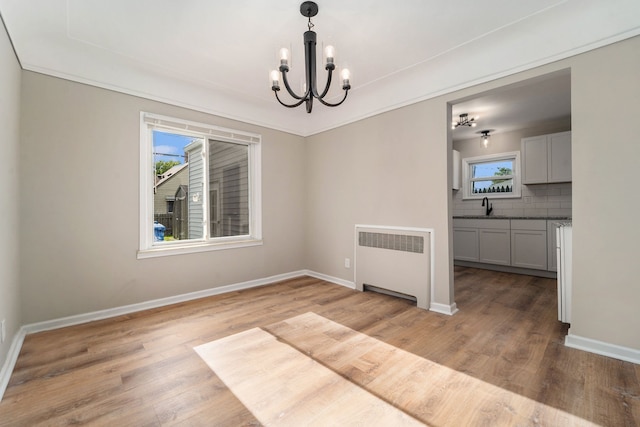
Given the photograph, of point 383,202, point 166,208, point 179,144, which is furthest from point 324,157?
point 166,208

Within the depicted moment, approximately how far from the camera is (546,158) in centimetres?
467

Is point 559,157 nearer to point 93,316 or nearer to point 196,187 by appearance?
point 196,187

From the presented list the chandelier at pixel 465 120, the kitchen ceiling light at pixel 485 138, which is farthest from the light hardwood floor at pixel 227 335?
the kitchen ceiling light at pixel 485 138

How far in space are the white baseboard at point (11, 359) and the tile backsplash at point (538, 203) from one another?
6.60 metres

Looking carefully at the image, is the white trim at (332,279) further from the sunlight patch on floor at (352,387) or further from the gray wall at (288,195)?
the sunlight patch on floor at (352,387)

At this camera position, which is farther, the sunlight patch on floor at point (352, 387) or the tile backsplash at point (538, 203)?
the tile backsplash at point (538, 203)

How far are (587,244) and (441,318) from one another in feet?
4.52

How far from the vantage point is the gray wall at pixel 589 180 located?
6.70 feet

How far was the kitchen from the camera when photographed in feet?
13.6

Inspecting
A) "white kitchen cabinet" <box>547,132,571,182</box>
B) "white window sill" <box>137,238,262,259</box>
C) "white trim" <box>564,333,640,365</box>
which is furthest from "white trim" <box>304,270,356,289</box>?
"white kitchen cabinet" <box>547,132,571,182</box>

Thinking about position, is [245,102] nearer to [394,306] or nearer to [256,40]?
[256,40]

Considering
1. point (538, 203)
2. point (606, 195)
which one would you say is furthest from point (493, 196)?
point (606, 195)

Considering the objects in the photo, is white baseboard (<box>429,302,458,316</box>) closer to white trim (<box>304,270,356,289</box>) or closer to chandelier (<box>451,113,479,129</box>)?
white trim (<box>304,270,356,289</box>)

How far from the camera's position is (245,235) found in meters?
4.17
